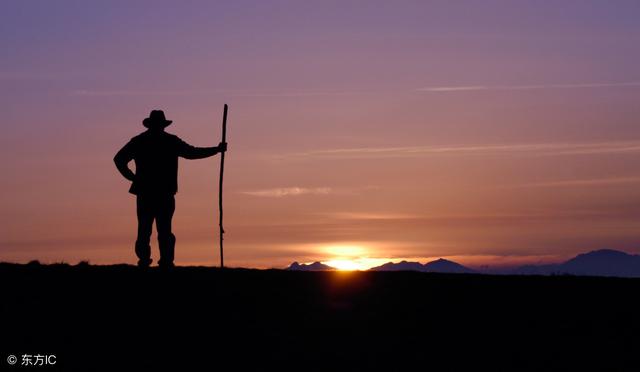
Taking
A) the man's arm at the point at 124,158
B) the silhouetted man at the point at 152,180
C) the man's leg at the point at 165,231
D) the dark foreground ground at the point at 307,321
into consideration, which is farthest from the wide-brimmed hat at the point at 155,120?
the dark foreground ground at the point at 307,321

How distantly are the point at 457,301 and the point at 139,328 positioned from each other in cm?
596

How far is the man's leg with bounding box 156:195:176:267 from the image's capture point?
23.0 m

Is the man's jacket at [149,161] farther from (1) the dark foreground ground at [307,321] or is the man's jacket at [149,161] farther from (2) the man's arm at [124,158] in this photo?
(1) the dark foreground ground at [307,321]

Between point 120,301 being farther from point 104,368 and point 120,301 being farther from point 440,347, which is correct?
point 440,347

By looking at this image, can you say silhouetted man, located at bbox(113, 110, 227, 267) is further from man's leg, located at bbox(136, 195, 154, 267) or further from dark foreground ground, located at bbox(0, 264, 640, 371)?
dark foreground ground, located at bbox(0, 264, 640, 371)

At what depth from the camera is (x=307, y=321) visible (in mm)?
19000

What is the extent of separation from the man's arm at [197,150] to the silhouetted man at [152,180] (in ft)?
1.02

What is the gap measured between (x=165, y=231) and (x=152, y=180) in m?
1.03

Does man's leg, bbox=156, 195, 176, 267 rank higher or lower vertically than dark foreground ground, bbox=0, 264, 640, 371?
higher

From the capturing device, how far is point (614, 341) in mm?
19016

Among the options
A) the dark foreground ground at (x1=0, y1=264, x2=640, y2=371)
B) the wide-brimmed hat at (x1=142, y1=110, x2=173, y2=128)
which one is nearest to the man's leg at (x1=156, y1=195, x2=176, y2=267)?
the dark foreground ground at (x1=0, y1=264, x2=640, y2=371)

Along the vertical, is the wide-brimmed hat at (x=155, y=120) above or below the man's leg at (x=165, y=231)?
above

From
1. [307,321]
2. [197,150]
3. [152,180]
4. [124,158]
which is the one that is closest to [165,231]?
[152,180]

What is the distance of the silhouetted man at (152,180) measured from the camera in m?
23.0
